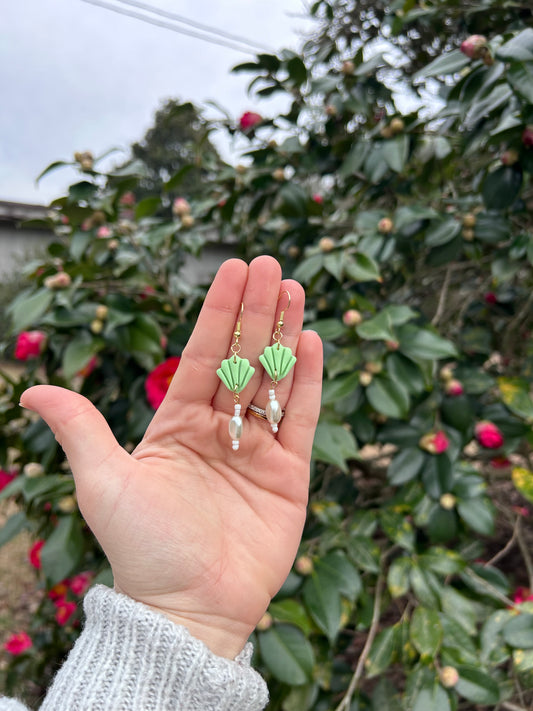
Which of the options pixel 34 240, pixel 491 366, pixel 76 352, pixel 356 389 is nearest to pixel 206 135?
pixel 76 352

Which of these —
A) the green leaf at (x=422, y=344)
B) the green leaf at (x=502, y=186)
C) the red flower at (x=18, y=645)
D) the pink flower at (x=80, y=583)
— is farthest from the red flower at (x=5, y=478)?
the green leaf at (x=502, y=186)

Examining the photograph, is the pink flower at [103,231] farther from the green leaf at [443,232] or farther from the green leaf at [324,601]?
the green leaf at [324,601]

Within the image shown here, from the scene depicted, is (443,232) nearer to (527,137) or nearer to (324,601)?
(527,137)

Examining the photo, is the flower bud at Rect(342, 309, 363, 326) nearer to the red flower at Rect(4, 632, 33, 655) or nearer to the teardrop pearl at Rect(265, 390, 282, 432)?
the teardrop pearl at Rect(265, 390, 282, 432)

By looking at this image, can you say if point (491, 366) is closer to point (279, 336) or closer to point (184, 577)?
point (279, 336)

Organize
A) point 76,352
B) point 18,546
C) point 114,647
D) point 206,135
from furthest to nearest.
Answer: point 18,546
point 206,135
point 76,352
point 114,647

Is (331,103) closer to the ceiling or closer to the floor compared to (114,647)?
closer to the ceiling

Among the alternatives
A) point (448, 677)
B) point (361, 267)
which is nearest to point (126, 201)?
point (361, 267)
